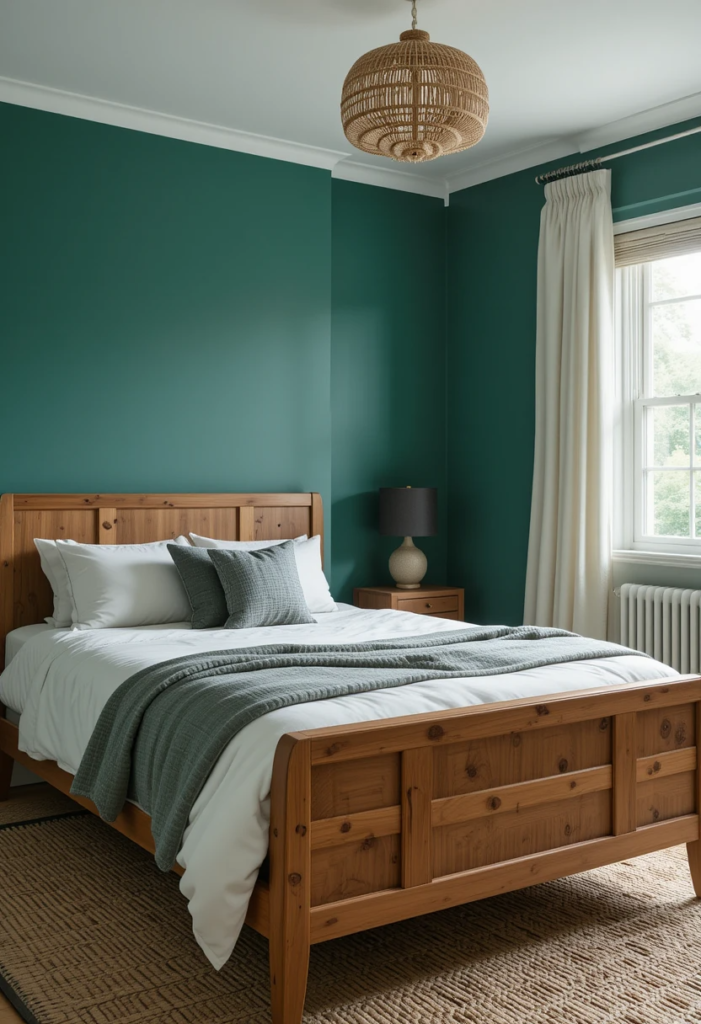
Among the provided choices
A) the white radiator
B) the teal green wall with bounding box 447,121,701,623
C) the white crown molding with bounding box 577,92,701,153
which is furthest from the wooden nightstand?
the white crown molding with bounding box 577,92,701,153

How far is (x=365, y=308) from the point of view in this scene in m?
5.13

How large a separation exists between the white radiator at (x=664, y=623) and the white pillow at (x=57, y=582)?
242 cm

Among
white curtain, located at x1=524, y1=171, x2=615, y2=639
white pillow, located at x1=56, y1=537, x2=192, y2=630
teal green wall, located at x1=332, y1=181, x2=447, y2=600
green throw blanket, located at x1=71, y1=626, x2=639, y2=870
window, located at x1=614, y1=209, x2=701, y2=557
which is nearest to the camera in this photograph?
green throw blanket, located at x1=71, y1=626, x2=639, y2=870

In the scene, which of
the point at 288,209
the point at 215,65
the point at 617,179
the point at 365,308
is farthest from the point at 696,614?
the point at 215,65

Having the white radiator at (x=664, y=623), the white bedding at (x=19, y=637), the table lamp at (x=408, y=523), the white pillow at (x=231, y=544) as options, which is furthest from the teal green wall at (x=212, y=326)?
the white radiator at (x=664, y=623)

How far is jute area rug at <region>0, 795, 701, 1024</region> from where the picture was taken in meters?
2.18

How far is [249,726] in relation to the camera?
7.36ft

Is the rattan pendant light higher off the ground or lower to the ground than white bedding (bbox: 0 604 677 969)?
higher

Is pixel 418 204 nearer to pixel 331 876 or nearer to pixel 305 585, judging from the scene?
pixel 305 585

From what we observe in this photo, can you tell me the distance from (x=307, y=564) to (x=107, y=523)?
875mm

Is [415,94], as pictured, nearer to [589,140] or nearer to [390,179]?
[589,140]

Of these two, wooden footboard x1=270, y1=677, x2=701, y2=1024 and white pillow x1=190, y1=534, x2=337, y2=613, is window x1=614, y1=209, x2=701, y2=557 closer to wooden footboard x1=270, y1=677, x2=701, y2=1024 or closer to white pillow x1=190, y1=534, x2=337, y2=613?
white pillow x1=190, y1=534, x2=337, y2=613

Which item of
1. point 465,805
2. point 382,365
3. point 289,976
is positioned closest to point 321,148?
point 382,365

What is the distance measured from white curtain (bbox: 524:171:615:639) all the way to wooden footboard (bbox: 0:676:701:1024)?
1.61 metres
